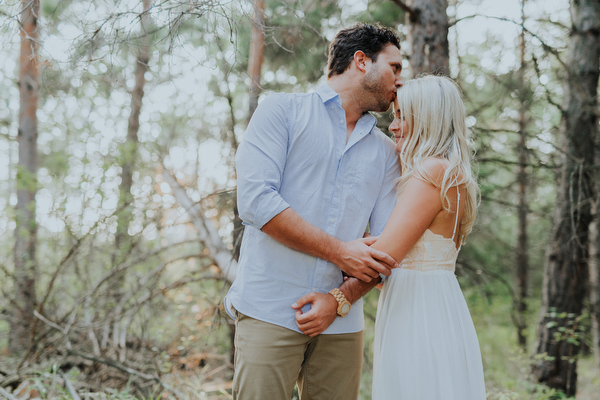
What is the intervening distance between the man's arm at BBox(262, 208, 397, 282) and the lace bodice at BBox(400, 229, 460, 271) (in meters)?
0.21

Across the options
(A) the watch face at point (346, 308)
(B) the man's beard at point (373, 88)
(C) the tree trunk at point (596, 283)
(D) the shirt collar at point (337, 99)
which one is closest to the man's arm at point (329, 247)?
(A) the watch face at point (346, 308)

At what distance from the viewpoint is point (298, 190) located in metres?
1.84

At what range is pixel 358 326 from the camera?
2000mm

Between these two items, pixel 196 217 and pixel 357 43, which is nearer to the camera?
pixel 357 43

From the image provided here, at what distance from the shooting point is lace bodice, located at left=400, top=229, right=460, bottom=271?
6.31 ft

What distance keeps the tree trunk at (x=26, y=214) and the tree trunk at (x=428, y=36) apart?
3438 mm

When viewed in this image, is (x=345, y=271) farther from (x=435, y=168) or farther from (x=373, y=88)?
(x=373, y=88)

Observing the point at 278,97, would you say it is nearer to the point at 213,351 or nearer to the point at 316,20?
the point at 316,20

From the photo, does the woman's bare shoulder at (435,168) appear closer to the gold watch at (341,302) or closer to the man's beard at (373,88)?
the man's beard at (373,88)

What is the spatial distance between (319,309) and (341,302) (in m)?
0.11

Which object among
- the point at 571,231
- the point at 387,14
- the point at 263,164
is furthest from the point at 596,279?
the point at 263,164

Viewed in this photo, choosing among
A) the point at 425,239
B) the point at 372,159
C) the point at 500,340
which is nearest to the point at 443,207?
the point at 425,239

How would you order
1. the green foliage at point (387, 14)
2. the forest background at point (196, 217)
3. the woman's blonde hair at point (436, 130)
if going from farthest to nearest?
the green foliage at point (387, 14), the forest background at point (196, 217), the woman's blonde hair at point (436, 130)

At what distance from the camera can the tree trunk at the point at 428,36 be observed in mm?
3277
